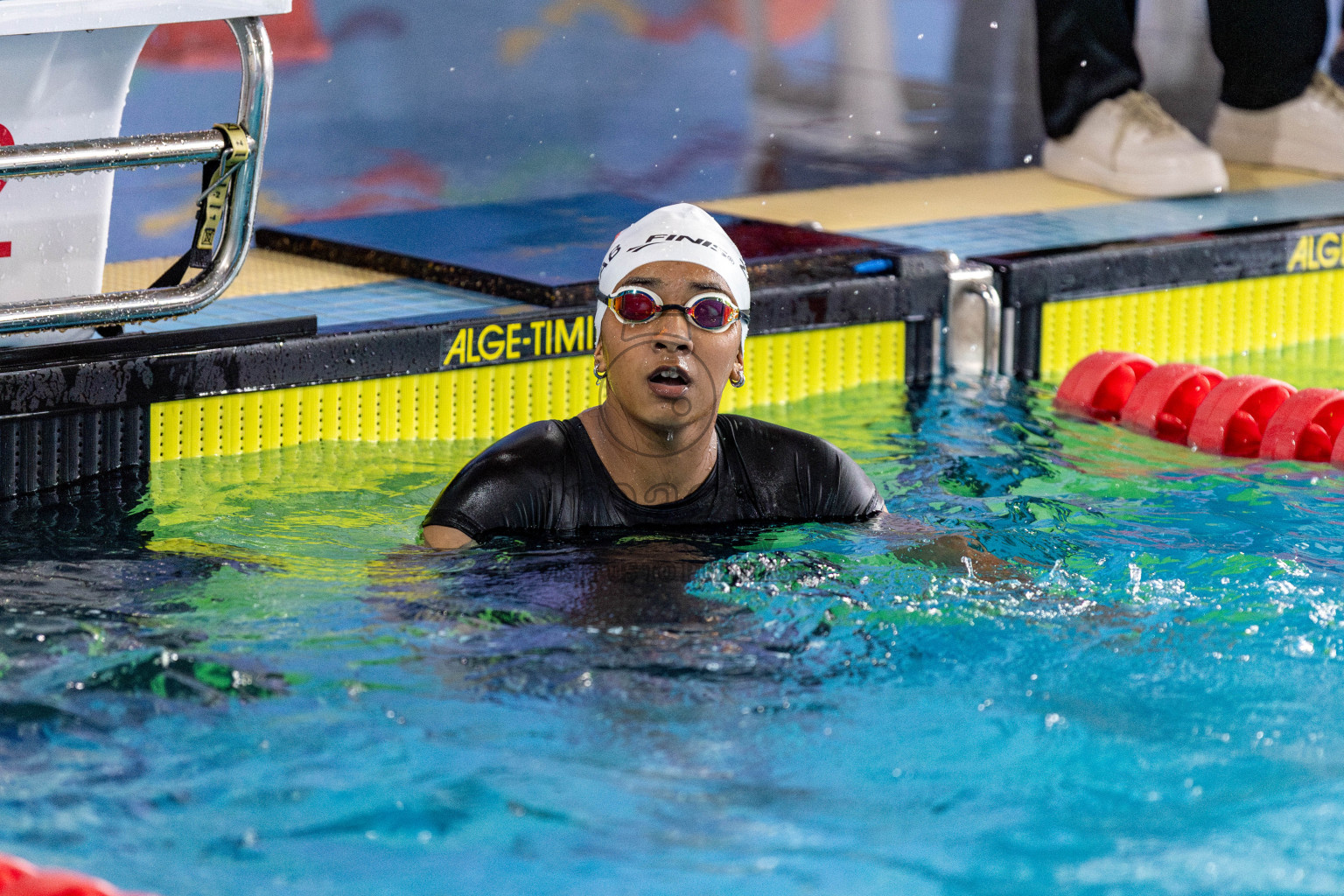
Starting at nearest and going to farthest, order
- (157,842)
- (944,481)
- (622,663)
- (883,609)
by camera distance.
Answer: (157,842), (622,663), (883,609), (944,481)

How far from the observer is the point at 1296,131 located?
779cm

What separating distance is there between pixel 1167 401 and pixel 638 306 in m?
2.48

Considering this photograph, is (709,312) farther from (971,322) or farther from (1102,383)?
(971,322)

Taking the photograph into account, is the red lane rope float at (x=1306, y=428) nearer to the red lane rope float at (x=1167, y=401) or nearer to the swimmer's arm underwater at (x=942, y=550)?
the red lane rope float at (x=1167, y=401)

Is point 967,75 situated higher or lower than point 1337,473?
higher

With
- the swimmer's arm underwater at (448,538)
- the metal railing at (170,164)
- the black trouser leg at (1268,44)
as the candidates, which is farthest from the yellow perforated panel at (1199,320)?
the swimmer's arm underwater at (448,538)

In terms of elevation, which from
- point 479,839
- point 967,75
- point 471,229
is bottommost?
point 479,839

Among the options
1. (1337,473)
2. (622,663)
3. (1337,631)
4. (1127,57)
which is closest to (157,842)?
(622,663)

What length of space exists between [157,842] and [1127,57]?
5.79 m

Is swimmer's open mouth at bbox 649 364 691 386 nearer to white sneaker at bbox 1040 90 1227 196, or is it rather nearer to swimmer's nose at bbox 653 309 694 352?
swimmer's nose at bbox 653 309 694 352

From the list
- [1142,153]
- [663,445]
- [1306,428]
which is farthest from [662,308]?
[1142,153]

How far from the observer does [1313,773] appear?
2893mm

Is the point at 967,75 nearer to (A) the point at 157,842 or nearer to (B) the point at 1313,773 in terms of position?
(B) the point at 1313,773

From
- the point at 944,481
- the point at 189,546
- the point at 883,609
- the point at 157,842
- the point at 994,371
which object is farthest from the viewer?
the point at 994,371
